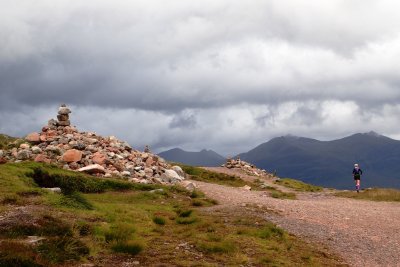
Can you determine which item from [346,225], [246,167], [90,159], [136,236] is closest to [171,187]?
[90,159]

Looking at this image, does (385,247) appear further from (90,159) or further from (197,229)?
(90,159)

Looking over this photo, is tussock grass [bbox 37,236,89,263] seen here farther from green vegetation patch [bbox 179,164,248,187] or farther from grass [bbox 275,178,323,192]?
grass [bbox 275,178,323,192]

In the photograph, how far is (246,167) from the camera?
87.8 meters

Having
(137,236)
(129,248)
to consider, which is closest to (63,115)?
(137,236)

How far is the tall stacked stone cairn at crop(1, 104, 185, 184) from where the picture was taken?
43125mm

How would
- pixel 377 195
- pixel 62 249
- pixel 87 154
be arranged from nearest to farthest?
pixel 62 249 → pixel 87 154 → pixel 377 195

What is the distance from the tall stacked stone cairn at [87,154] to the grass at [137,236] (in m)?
10.9

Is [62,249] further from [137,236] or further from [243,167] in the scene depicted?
[243,167]

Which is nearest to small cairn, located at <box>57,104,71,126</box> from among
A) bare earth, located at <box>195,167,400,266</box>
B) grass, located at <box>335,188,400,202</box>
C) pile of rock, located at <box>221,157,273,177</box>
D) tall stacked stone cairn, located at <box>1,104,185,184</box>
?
tall stacked stone cairn, located at <box>1,104,185,184</box>

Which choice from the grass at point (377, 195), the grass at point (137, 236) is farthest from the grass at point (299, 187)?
the grass at point (137, 236)

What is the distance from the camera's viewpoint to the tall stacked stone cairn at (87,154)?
43.1m

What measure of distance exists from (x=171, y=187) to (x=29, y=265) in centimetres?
2484

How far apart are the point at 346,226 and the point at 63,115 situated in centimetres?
3608

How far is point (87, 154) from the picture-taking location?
150 feet
